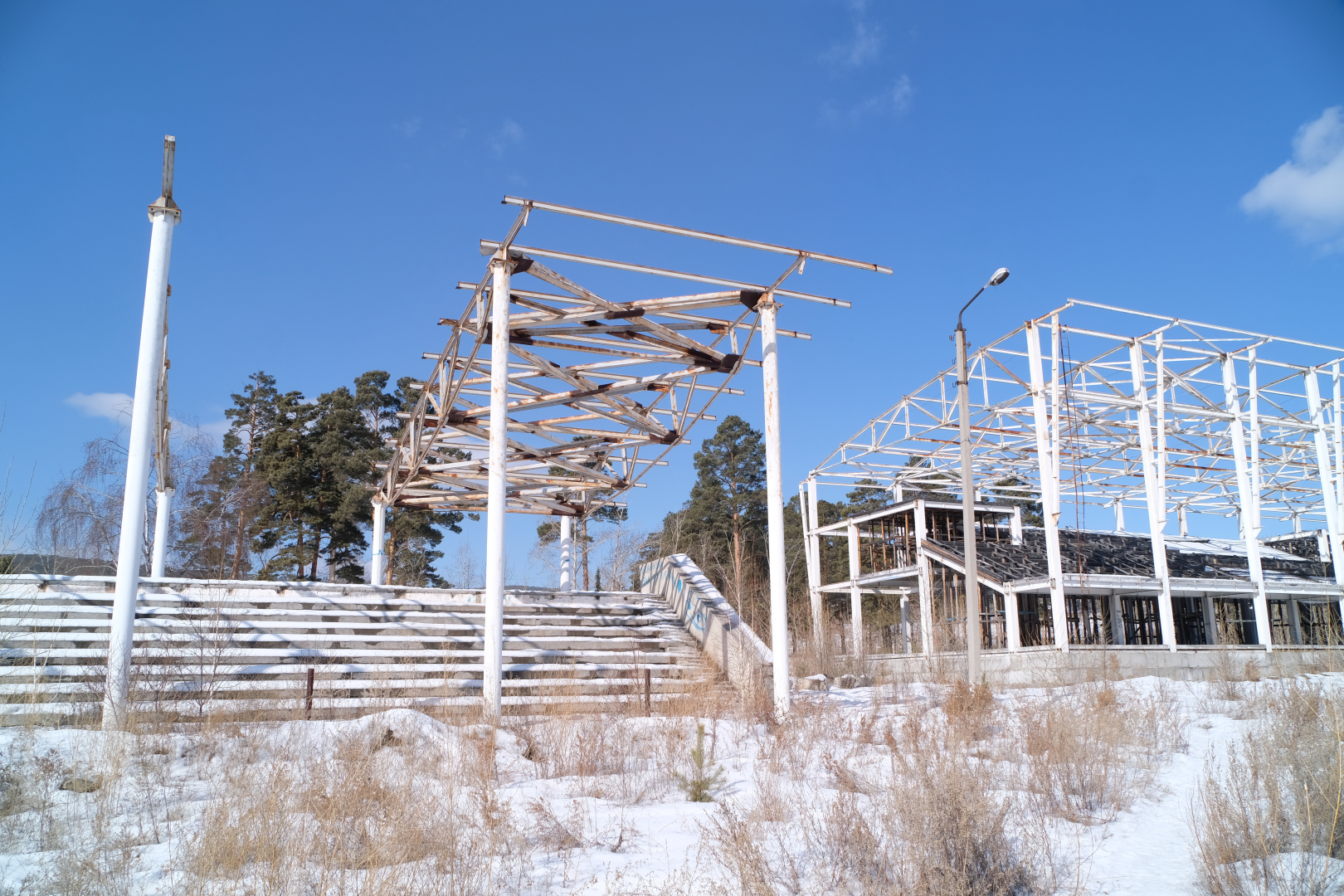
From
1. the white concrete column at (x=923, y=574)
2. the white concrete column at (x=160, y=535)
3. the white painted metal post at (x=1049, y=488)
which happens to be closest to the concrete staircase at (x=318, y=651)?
the white concrete column at (x=160, y=535)

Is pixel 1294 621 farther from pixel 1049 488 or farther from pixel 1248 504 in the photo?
pixel 1049 488

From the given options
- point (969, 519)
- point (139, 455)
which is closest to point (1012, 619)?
point (969, 519)

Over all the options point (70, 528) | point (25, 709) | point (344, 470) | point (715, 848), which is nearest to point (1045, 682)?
point (715, 848)

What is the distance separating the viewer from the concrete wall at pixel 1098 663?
827 inches

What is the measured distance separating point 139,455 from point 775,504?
9006mm

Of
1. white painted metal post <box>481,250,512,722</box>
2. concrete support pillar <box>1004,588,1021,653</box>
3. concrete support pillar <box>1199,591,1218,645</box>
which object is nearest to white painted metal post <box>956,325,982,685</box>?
white painted metal post <box>481,250,512,722</box>

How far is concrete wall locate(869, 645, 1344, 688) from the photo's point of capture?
2102cm

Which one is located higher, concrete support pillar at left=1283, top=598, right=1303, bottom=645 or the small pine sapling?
concrete support pillar at left=1283, top=598, right=1303, bottom=645

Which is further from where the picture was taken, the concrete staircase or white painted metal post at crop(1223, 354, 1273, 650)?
white painted metal post at crop(1223, 354, 1273, 650)

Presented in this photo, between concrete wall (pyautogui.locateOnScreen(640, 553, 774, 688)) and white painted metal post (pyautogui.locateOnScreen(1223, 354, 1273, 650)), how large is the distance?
64.2 ft

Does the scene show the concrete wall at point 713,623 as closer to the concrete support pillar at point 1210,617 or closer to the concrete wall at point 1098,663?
the concrete wall at point 1098,663

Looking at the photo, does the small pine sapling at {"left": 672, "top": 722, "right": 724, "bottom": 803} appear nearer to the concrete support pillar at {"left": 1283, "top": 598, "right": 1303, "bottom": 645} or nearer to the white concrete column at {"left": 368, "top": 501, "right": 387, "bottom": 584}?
the white concrete column at {"left": 368, "top": 501, "right": 387, "bottom": 584}

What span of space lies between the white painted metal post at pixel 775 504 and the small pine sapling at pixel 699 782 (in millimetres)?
4028

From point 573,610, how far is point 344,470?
94.0ft
